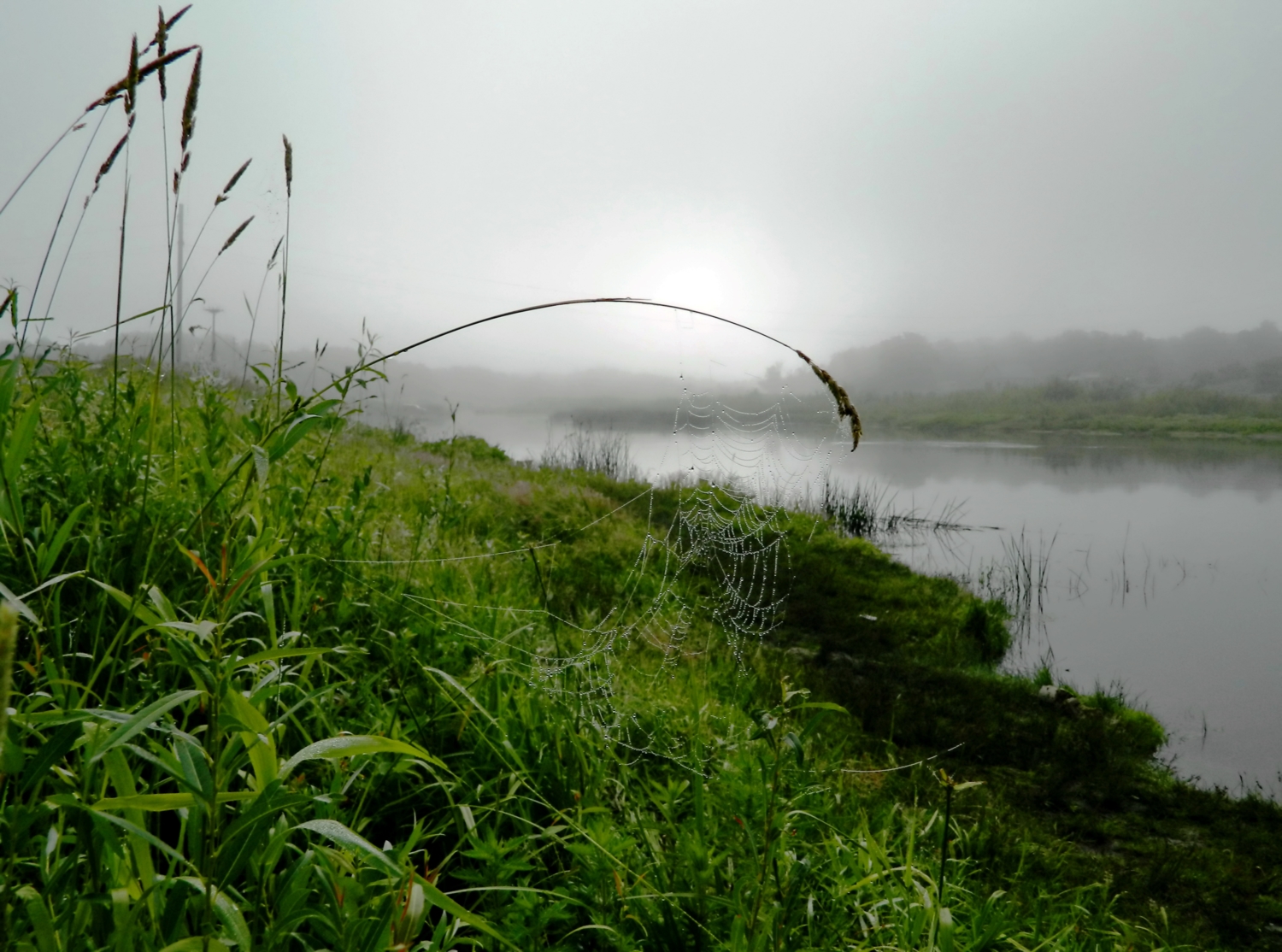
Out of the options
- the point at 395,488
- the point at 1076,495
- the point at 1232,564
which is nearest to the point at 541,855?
the point at 395,488

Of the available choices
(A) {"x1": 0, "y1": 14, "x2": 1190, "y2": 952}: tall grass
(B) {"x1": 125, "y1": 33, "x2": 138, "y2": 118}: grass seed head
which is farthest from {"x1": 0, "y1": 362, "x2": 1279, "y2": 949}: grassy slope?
(B) {"x1": 125, "y1": 33, "x2": 138, "y2": 118}: grass seed head

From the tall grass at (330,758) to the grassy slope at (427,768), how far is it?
0.01m

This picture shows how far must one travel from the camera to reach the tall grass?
1188 millimetres

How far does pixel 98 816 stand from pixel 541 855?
4.56 feet

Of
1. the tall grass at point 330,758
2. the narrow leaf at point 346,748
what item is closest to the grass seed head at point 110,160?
the tall grass at point 330,758

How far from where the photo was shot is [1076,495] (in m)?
27.2

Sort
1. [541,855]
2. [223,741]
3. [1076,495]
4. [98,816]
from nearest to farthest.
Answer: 1. [98,816]
2. [223,741]
3. [541,855]
4. [1076,495]

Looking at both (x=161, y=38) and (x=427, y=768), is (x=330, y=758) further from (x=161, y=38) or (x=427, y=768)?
(x=161, y=38)

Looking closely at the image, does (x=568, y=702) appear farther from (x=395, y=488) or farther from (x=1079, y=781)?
(x=1079, y=781)

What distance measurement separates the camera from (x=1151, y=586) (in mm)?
13633

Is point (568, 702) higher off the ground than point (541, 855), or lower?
higher

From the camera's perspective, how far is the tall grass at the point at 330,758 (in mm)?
1188

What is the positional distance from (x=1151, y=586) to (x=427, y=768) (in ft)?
51.7

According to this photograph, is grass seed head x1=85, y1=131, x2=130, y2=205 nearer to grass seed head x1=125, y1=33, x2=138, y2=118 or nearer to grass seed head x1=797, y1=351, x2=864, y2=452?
grass seed head x1=125, y1=33, x2=138, y2=118
